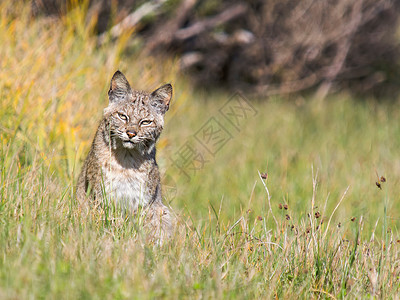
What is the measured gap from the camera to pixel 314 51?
13.4 metres

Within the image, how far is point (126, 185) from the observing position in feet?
15.4

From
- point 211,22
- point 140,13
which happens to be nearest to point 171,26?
point 211,22

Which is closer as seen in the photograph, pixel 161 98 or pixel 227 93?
pixel 161 98

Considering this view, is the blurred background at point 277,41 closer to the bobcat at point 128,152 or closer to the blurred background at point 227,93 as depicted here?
the blurred background at point 227,93

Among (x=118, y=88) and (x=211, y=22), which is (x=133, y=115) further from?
(x=211, y=22)

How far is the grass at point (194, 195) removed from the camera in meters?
3.30

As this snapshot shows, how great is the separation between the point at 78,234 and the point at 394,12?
41.2 ft

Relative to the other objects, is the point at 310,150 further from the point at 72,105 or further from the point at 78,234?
the point at 78,234

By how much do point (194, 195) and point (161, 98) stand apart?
1945 mm

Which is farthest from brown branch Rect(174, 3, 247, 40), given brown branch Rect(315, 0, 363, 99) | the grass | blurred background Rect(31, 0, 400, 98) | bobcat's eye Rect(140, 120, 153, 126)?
bobcat's eye Rect(140, 120, 153, 126)

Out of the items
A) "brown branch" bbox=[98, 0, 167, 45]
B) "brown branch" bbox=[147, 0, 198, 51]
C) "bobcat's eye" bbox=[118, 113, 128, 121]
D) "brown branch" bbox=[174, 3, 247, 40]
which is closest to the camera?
"bobcat's eye" bbox=[118, 113, 128, 121]

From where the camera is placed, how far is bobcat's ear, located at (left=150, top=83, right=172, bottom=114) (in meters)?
4.86

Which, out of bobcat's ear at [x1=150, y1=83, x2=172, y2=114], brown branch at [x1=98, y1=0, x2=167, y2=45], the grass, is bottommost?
the grass

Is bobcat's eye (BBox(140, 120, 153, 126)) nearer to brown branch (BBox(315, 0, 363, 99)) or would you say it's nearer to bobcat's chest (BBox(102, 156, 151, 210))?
bobcat's chest (BBox(102, 156, 151, 210))
